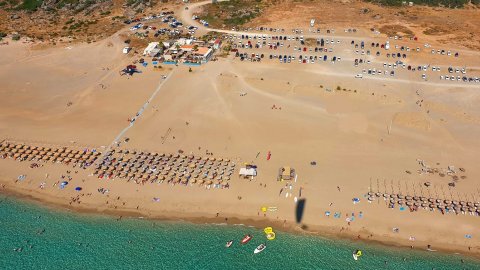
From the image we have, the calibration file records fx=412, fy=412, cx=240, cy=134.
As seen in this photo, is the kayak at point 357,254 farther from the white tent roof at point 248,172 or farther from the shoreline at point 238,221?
the white tent roof at point 248,172

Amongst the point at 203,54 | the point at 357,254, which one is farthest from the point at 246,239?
the point at 203,54

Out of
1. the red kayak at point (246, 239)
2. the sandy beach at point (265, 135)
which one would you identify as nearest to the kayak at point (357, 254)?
the sandy beach at point (265, 135)

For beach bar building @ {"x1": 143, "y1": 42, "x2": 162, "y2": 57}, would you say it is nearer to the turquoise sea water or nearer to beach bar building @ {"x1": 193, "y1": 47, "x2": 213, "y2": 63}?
beach bar building @ {"x1": 193, "y1": 47, "x2": 213, "y2": 63}

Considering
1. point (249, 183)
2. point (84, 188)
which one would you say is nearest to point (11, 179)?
point (84, 188)

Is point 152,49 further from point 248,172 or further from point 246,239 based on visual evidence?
point 246,239

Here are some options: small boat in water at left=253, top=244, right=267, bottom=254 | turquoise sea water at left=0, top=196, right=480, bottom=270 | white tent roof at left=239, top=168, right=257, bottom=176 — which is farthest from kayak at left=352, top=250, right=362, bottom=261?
white tent roof at left=239, top=168, right=257, bottom=176
